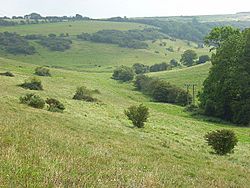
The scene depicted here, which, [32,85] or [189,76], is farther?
[189,76]

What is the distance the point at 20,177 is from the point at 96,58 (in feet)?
569

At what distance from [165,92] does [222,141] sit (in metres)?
59.9

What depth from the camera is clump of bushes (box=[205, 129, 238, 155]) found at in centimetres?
2830

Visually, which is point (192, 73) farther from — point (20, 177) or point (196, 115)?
point (20, 177)

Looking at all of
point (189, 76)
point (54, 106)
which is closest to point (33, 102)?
point (54, 106)

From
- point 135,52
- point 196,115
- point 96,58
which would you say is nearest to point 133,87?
point 196,115

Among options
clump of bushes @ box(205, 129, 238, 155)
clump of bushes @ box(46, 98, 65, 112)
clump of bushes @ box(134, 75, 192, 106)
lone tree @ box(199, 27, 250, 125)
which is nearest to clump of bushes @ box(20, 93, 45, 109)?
clump of bushes @ box(46, 98, 65, 112)

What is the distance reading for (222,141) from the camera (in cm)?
2827

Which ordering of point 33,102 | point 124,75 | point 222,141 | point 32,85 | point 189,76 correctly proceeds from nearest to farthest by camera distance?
point 222,141
point 33,102
point 32,85
point 189,76
point 124,75

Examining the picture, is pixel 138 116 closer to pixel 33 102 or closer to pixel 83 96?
pixel 33 102

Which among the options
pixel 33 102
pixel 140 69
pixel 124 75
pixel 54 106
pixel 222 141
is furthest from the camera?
pixel 140 69

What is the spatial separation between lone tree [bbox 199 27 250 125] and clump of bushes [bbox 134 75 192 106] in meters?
15.7

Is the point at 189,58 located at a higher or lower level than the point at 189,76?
lower

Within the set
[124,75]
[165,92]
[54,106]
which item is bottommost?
[124,75]
